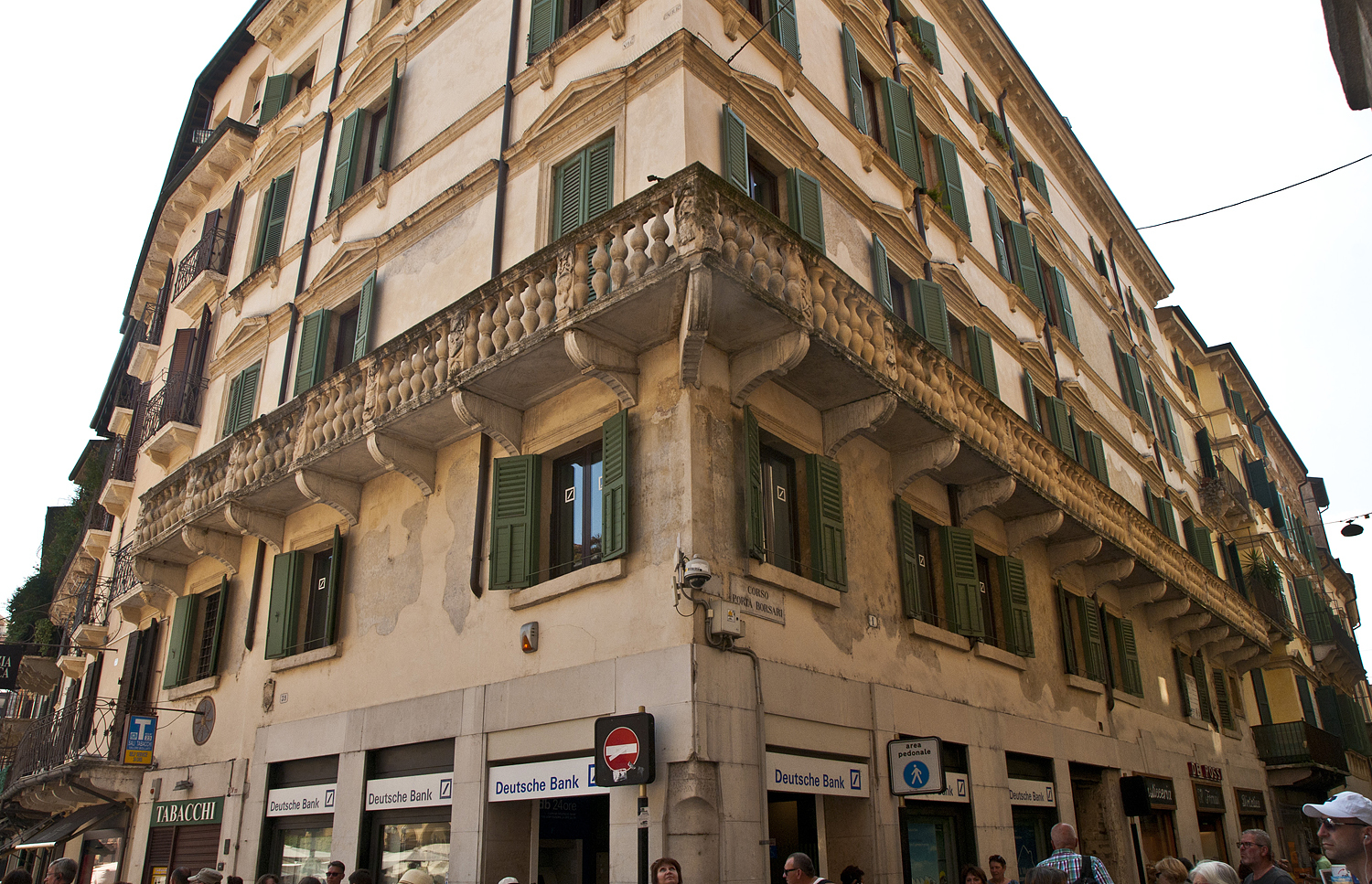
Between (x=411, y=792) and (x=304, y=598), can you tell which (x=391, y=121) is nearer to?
(x=304, y=598)

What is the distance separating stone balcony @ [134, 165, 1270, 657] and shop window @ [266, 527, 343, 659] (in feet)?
2.52

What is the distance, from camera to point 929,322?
51.1 ft

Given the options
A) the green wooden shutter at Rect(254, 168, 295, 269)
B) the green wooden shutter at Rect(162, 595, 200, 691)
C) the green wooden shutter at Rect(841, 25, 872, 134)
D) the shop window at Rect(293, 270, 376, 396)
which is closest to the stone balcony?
the green wooden shutter at Rect(162, 595, 200, 691)

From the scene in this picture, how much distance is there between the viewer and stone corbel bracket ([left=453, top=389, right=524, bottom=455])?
11570mm

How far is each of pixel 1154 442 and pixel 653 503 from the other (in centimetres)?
2128

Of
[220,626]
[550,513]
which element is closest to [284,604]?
[220,626]

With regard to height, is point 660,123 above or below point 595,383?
above

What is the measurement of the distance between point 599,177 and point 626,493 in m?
4.80

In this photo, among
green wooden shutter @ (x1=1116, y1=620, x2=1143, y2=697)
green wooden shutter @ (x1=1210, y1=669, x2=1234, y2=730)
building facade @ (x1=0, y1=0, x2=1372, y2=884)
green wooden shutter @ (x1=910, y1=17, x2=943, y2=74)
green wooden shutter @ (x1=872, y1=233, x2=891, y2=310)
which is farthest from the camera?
green wooden shutter @ (x1=1210, y1=669, x2=1234, y2=730)

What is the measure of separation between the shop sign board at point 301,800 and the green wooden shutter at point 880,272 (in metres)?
10.3

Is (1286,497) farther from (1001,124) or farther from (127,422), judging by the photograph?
(127,422)

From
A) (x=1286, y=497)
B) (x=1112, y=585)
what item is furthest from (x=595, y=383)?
(x=1286, y=497)

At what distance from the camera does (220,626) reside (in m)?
16.2

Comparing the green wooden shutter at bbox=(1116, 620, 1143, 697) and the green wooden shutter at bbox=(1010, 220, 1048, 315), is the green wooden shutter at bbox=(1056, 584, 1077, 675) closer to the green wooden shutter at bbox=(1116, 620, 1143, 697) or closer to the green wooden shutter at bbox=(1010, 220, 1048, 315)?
the green wooden shutter at bbox=(1116, 620, 1143, 697)
